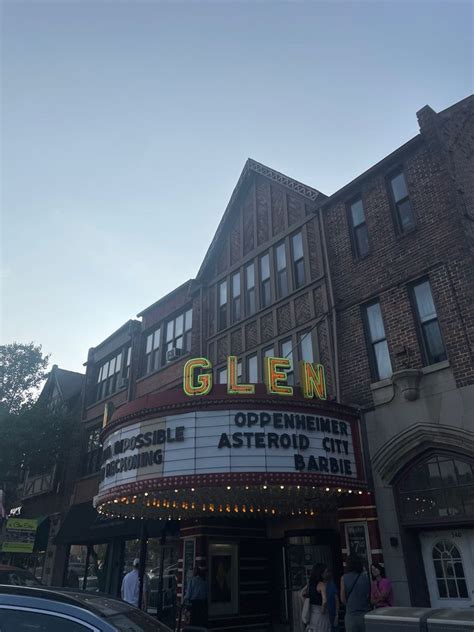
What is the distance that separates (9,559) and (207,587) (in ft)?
67.1

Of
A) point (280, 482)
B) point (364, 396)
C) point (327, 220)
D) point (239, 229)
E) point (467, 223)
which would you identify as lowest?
point (280, 482)

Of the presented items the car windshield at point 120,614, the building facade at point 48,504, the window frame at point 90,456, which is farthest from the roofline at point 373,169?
the building facade at point 48,504

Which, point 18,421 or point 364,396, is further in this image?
point 18,421

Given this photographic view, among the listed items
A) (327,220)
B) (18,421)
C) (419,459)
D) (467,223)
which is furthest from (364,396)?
(18,421)

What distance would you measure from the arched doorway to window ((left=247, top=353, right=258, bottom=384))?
7.01m

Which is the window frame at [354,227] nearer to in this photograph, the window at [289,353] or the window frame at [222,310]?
the window at [289,353]

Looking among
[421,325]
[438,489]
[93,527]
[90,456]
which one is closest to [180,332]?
→ [93,527]

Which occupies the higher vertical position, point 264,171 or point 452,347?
point 264,171

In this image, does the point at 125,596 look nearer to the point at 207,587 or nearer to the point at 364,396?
the point at 207,587

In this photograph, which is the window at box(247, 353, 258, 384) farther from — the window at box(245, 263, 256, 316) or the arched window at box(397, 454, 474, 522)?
the arched window at box(397, 454, 474, 522)

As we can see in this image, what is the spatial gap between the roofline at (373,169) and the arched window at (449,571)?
11.0 meters

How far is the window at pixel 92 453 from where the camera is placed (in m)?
27.4

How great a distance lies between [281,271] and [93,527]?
14.6m

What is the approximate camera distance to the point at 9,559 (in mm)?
30453
